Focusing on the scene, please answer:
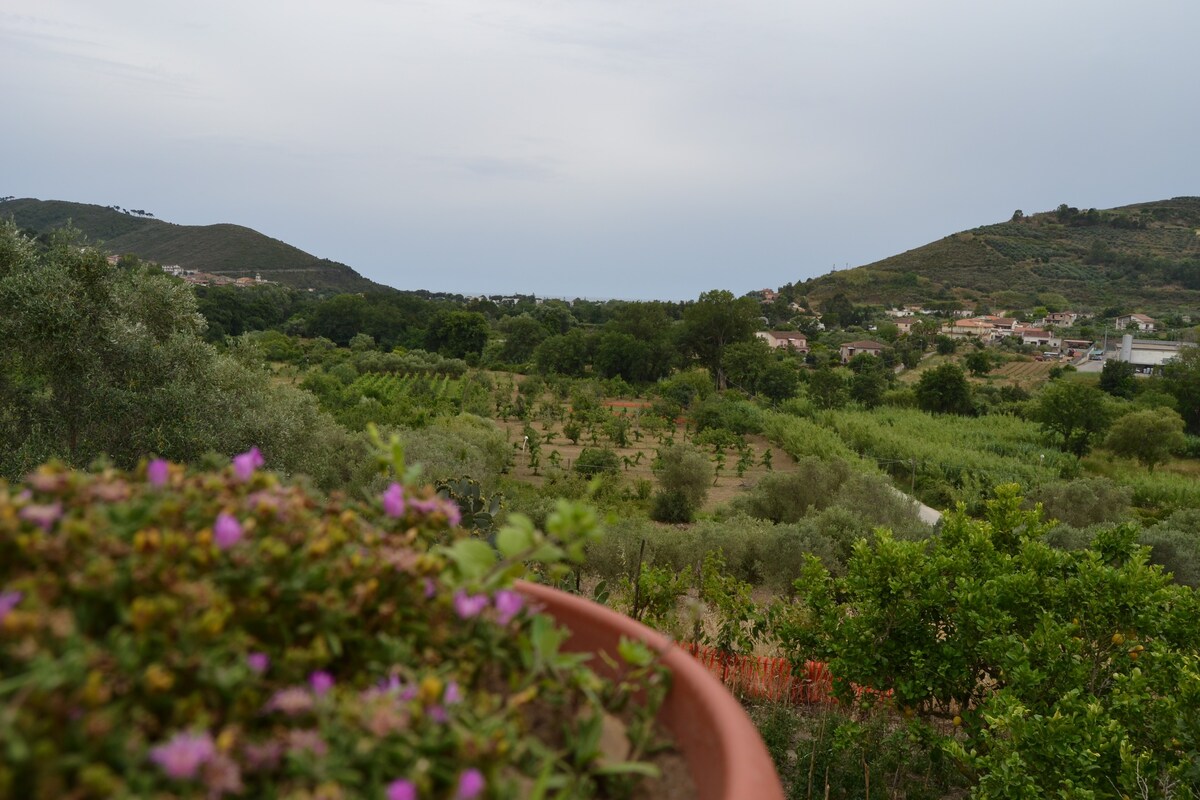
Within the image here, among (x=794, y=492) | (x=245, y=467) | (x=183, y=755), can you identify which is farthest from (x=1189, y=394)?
(x=183, y=755)

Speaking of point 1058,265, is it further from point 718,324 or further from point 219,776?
point 219,776

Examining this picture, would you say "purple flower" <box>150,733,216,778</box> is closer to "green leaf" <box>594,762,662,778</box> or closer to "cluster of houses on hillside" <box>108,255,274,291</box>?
"green leaf" <box>594,762,662,778</box>

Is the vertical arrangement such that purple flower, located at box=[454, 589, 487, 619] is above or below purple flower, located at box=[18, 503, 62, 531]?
below

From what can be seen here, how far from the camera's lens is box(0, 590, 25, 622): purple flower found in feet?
1.83

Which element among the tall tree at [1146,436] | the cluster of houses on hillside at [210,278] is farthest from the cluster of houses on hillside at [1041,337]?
the cluster of houses on hillside at [210,278]

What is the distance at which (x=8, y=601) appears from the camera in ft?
1.86

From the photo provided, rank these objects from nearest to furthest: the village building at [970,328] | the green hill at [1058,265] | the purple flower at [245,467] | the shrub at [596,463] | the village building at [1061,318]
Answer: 1. the purple flower at [245,467]
2. the shrub at [596,463]
3. the village building at [970,328]
4. the village building at [1061,318]
5. the green hill at [1058,265]

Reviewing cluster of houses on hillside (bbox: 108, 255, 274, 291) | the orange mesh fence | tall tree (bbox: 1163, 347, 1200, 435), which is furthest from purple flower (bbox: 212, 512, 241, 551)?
cluster of houses on hillside (bbox: 108, 255, 274, 291)

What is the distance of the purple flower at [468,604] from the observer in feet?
2.75

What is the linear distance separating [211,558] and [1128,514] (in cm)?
2013

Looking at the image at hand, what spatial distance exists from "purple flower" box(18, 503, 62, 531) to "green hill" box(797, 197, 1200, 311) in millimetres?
82371

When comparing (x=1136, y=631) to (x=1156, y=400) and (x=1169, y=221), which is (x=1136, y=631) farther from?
(x=1169, y=221)

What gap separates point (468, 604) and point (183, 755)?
35 centimetres

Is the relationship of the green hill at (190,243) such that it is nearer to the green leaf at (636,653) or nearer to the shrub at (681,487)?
the shrub at (681,487)
